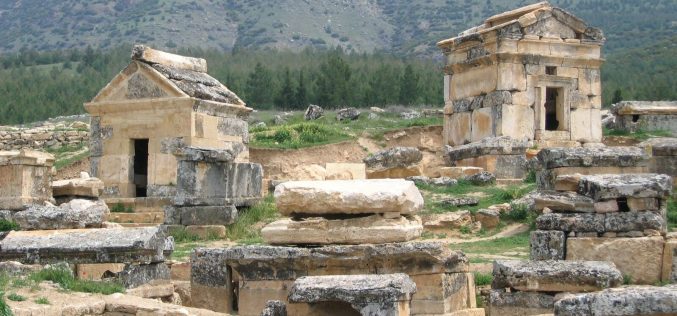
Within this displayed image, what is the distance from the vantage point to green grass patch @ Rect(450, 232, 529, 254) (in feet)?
45.3

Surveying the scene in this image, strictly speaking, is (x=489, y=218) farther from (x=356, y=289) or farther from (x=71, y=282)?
(x=356, y=289)

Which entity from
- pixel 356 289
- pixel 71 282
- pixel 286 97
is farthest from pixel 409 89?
pixel 356 289

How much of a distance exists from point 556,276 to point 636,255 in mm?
1815

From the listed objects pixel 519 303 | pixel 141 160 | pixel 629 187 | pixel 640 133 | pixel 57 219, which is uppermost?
pixel 640 133

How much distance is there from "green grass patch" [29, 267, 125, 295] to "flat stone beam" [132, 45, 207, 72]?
9.59m

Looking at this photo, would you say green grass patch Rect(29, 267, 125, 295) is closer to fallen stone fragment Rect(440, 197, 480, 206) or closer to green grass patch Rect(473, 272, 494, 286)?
green grass patch Rect(473, 272, 494, 286)

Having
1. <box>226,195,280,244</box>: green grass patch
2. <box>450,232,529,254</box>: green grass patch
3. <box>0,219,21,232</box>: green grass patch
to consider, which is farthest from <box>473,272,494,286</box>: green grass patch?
<box>0,219,21,232</box>: green grass patch

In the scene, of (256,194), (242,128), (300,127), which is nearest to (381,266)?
(256,194)

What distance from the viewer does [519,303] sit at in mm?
9672

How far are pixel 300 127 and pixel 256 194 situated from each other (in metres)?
13.3

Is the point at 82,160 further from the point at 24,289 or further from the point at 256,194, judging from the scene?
→ the point at 24,289

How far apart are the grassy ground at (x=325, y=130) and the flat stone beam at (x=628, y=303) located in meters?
22.2

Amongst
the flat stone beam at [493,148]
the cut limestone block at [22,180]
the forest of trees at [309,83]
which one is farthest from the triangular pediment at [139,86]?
the forest of trees at [309,83]

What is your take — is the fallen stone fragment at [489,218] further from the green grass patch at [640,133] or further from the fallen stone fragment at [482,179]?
the green grass patch at [640,133]
